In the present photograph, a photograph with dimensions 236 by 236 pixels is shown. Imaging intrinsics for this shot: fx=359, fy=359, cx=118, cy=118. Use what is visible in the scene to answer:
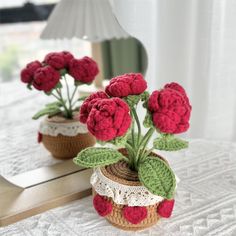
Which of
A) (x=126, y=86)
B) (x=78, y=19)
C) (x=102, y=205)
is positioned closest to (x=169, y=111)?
(x=126, y=86)

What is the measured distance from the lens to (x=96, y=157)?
0.51 metres

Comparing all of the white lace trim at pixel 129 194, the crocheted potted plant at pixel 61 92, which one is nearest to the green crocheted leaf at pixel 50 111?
the crocheted potted plant at pixel 61 92

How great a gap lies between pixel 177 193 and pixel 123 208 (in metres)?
0.15

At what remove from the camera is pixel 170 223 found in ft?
1.84

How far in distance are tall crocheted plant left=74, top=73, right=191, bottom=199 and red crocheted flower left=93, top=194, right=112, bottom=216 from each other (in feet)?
0.21

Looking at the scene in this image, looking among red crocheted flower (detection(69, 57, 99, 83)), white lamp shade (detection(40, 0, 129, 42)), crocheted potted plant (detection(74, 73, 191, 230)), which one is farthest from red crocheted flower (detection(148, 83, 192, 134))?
white lamp shade (detection(40, 0, 129, 42))

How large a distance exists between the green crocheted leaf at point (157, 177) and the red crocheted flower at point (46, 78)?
25 centimetres

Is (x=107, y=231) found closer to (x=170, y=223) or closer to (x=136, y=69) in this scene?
(x=170, y=223)

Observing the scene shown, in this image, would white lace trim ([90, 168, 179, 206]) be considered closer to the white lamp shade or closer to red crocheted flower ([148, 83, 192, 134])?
red crocheted flower ([148, 83, 192, 134])

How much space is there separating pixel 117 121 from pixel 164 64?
0.33 metres

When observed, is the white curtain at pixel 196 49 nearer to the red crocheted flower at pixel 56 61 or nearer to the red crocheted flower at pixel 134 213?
the red crocheted flower at pixel 56 61

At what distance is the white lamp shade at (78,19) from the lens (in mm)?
753

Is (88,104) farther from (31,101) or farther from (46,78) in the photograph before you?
(31,101)

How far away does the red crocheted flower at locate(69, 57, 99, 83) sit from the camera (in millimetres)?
687
